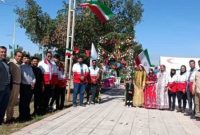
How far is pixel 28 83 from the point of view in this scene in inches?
472

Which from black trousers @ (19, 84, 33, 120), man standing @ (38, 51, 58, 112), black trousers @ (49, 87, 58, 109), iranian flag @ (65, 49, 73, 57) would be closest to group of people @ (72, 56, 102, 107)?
iranian flag @ (65, 49, 73, 57)

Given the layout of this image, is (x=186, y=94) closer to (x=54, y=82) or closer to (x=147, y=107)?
(x=147, y=107)

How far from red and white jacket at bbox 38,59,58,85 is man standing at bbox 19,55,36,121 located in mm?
1692

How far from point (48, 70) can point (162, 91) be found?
19.6ft

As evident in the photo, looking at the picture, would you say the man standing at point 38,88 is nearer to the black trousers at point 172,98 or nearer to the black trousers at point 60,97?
the black trousers at point 60,97

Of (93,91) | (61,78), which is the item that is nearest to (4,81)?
(61,78)

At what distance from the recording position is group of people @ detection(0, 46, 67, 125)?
10453 mm

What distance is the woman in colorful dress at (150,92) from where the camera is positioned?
1845 centimetres

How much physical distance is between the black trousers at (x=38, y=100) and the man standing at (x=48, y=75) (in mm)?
320

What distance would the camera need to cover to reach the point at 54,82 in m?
14.8

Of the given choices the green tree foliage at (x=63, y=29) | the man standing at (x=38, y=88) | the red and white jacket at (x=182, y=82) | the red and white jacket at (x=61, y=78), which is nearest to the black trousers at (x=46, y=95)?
the man standing at (x=38, y=88)

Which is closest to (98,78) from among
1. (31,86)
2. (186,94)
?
(186,94)

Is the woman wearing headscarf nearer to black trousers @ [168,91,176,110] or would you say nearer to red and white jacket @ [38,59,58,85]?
black trousers @ [168,91,176,110]

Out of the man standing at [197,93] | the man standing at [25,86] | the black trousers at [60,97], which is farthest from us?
the black trousers at [60,97]
